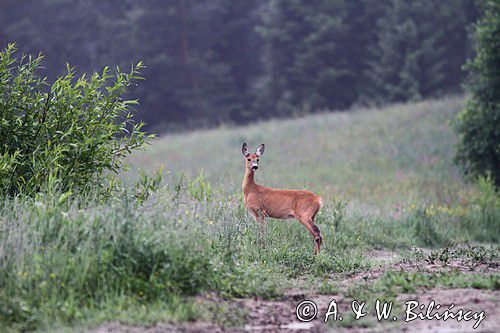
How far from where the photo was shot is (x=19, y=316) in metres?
7.17

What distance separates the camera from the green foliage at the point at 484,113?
19859mm

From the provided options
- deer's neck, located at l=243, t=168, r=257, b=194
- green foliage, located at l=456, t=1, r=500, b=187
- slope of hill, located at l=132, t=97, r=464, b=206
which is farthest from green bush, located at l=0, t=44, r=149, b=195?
green foliage, located at l=456, t=1, r=500, b=187

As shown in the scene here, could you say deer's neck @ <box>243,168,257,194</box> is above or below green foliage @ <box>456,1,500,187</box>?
below

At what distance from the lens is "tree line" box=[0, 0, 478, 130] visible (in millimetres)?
45938

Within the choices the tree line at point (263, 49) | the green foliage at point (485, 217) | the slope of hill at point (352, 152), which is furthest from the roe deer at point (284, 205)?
the tree line at point (263, 49)

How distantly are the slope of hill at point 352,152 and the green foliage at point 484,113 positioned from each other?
119 cm

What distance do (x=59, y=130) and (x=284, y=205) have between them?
143 inches

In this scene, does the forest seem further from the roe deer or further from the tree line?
the tree line

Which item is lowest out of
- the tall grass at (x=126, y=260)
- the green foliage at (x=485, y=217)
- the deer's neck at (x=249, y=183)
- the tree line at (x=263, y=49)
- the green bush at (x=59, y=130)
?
the green foliage at (x=485, y=217)

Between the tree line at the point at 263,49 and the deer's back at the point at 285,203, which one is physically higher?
the tree line at the point at 263,49

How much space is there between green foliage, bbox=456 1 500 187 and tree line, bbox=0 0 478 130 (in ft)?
79.1

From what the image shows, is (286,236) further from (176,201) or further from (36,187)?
(36,187)

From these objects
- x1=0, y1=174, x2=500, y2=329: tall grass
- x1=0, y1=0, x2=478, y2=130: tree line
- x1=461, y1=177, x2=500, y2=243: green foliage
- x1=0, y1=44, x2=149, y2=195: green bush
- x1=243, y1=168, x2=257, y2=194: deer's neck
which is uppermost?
x1=0, y1=0, x2=478, y2=130: tree line

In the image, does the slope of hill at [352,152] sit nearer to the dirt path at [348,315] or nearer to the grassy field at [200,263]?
the grassy field at [200,263]
